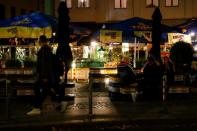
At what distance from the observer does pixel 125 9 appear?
42.0 metres

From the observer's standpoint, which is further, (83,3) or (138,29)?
(83,3)

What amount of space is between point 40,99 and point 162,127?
3.38 m

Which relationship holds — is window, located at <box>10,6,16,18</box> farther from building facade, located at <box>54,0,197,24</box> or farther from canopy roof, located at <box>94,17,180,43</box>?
canopy roof, located at <box>94,17,180,43</box>

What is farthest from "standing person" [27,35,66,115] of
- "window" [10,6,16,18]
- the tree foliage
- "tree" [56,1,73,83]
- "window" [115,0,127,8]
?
"window" [10,6,16,18]

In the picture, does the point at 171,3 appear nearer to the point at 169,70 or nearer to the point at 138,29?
the point at 138,29

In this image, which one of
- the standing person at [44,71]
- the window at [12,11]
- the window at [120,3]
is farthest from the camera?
the window at [12,11]

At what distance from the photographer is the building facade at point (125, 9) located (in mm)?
41375

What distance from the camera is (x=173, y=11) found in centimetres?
4144

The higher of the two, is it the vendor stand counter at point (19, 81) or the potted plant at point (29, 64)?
the potted plant at point (29, 64)

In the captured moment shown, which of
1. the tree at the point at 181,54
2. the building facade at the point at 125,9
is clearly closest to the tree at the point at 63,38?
the tree at the point at 181,54

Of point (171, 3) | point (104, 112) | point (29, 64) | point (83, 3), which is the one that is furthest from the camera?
point (83, 3)

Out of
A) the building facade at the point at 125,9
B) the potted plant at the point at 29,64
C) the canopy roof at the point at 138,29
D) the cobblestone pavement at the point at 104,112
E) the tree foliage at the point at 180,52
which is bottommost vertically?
the cobblestone pavement at the point at 104,112

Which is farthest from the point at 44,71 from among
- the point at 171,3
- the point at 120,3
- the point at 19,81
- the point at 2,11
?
the point at 2,11

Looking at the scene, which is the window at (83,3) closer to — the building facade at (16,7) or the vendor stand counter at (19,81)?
the building facade at (16,7)
